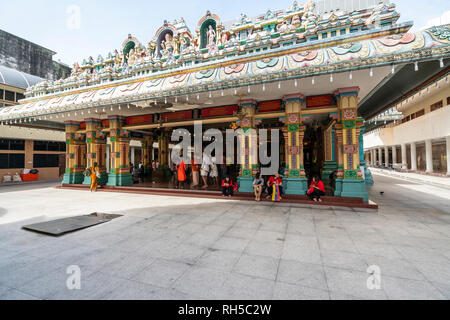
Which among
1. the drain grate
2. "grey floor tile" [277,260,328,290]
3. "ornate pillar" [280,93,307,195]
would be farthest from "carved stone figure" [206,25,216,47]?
"grey floor tile" [277,260,328,290]

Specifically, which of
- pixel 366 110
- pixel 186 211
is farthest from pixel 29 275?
pixel 366 110

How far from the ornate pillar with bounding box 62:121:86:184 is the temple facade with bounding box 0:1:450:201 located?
0.06 m

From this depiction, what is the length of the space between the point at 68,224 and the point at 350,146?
9.01m

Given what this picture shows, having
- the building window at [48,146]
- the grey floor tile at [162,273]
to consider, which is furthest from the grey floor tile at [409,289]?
the building window at [48,146]

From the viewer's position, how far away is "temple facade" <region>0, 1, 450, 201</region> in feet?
18.4

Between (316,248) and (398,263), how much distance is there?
3.66 ft

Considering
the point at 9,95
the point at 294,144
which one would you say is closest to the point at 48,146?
the point at 9,95

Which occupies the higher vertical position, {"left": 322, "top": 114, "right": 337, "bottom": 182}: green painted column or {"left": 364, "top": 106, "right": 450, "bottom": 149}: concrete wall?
{"left": 364, "top": 106, "right": 450, "bottom": 149}: concrete wall

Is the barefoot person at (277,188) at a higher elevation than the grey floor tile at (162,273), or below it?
higher

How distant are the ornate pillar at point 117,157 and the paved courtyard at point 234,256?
509cm

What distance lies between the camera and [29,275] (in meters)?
2.65

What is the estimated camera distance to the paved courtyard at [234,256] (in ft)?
7.60

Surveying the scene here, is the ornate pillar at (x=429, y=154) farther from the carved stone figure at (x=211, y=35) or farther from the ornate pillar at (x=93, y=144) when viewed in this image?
the ornate pillar at (x=93, y=144)

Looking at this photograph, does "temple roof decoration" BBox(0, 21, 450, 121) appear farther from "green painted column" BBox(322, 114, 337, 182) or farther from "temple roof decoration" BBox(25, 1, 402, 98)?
"green painted column" BBox(322, 114, 337, 182)
